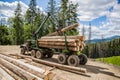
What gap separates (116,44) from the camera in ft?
390

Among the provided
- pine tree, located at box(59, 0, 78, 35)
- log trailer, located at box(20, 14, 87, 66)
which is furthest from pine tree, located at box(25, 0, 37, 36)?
log trailer, located at box(20, 14, 87, 66)

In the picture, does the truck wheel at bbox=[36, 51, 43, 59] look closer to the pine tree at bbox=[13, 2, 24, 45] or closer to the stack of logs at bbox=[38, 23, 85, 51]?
the stack of logs at bbox=[38, 23, 85, 51]

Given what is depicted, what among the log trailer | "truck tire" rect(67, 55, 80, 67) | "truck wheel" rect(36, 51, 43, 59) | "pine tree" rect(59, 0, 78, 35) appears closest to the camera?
"truck tire" rect(67, 55, 80, 67)

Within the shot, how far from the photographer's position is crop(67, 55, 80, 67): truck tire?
11.9 meters

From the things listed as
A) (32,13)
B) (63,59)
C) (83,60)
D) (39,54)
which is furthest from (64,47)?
(32,13)

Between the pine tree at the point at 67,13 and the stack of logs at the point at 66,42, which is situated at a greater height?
the pine tree at the point at 67,13

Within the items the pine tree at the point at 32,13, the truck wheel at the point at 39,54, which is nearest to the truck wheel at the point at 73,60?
the truck wheel at the point at 39,54

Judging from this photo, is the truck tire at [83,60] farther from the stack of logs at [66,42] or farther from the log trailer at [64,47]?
the stack of logs at [66,42]

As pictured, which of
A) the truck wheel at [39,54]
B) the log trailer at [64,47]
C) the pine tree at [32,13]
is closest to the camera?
the log trailer at [64,47]

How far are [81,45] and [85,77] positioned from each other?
11.8 feet

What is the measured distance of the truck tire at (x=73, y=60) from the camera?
11.9 m

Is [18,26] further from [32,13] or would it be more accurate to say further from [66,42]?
[66,42]

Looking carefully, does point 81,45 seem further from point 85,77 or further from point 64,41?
point 85,77

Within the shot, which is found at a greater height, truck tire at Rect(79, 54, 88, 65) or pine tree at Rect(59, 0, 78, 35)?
pine tree at Rect(59, 0, 78, 35)
